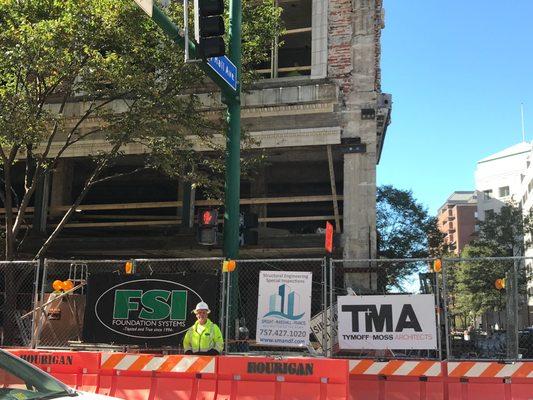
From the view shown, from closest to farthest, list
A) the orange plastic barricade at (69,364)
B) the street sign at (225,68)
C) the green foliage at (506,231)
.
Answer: the orange plastic barricade at (69,364), the street sign at (225,68), the green foliage at (506,231)

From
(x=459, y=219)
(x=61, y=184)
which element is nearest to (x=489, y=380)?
(x=61, y=184)

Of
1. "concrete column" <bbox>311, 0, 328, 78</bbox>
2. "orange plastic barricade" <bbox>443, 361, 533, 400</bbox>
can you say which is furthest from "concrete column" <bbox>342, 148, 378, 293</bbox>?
"orange plastic barricade" <bbox>443, 361, 533, 400</bbox>

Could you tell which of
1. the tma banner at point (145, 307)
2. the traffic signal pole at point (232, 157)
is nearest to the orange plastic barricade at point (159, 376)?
the tma banner at point (145, 307)

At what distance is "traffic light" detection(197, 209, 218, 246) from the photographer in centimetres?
988

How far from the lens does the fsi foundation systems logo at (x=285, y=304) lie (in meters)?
8.99

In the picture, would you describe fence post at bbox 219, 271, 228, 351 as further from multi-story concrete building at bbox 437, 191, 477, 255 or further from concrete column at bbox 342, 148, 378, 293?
multi-story concrete building at bbox 437, 191, 477, 255

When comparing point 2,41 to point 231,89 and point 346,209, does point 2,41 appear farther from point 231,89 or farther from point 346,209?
point 346,209

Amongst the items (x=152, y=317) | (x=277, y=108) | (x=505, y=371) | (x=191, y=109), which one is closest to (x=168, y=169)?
(x=191, y=109)

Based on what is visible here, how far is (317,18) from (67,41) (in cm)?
840

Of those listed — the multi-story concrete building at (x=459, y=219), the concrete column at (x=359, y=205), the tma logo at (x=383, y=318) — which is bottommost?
the tma logo at (x=383, y=318)

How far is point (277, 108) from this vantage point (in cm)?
1650

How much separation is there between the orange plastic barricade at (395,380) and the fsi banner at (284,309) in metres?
1.12

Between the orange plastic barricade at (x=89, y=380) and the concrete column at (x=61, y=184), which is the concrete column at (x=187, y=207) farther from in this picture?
the orange plastic barricade at (x=89, y=380)

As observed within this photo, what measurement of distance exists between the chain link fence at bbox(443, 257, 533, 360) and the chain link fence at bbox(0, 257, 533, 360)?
0.11ft
